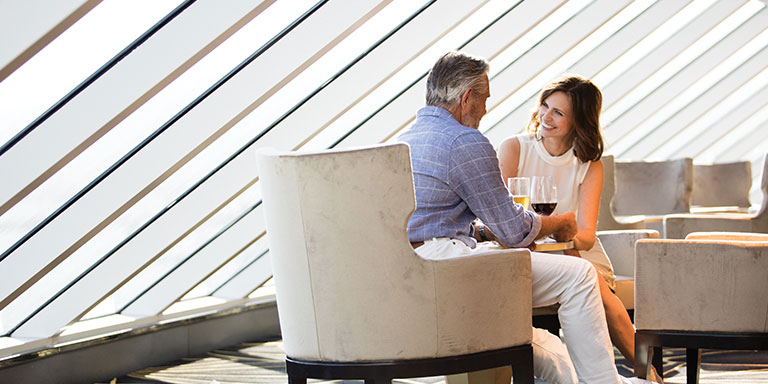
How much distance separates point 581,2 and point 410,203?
3.99m

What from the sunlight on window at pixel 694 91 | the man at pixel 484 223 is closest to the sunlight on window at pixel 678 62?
the sunlight on window at pixel 694 91

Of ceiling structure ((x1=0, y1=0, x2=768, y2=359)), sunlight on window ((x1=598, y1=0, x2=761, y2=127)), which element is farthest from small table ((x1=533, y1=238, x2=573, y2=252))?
sunlight on window ((x1=598, y1=0, x2=761, y2=127))

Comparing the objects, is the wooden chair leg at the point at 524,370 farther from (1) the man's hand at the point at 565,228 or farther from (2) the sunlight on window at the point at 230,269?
(2) the sunlight on window at the point at 230,269

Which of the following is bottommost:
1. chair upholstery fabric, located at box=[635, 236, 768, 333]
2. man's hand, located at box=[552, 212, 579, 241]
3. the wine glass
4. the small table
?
chair upholstery fabric, located at box=[635, 236, 768, 333]

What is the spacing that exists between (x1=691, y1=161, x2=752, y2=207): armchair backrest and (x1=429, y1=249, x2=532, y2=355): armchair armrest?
560 centimetres

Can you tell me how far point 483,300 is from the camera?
8.23 ft

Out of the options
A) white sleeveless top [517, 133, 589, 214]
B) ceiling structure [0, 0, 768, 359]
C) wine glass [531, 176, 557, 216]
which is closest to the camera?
wine glass [531, 176, 557, 216]

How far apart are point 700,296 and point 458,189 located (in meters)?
0.92

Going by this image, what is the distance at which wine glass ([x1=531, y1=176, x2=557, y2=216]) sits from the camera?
9.75 ft

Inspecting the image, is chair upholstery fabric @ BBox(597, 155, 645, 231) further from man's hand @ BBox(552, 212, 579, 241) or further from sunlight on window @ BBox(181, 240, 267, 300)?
man's hand @ BBox(552, 212, 579, 241)

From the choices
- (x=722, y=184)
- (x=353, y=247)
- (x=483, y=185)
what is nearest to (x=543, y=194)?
(x=483, y=185)

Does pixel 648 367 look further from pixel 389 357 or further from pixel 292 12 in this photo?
pixel 292 12

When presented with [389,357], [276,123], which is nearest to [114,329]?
[276,123]

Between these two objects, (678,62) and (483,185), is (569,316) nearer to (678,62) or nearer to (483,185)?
(483,185)
